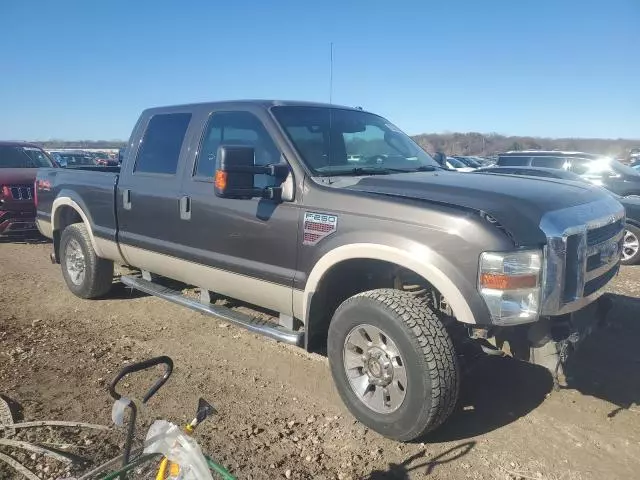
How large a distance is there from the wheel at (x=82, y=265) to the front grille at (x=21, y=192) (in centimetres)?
390

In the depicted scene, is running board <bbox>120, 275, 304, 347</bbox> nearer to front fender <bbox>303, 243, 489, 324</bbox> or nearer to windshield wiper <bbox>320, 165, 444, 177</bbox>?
front fender <bbox>303, 243, 489, 324</bbox>

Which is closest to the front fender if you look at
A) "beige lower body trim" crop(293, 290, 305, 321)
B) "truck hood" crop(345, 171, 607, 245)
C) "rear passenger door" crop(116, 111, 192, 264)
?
"truck hood" crop(345, 171, 607, 245)

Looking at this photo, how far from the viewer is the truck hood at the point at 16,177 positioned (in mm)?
8906

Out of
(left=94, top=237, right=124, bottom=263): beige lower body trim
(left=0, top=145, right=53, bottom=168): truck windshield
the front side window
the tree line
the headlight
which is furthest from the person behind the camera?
the tree line

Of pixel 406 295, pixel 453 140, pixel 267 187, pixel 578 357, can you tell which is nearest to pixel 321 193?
pixel 267 187

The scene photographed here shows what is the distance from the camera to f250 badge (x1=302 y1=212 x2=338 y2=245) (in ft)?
10.7

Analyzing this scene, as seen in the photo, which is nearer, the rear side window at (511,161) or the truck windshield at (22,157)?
the truck windshield at (22,157)

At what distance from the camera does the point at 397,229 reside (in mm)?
2957

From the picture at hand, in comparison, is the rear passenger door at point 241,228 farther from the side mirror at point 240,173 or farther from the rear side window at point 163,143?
the rear side window at point 163,143

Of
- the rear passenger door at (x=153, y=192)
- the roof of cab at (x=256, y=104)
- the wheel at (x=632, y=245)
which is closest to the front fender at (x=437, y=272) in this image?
the roof of cab at (x=256, y=104)

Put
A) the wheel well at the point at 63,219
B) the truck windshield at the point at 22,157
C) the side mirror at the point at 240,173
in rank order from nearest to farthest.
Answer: the side mirror at the point at 240,173, the wheel well at the point at 63,219, the truck windshield at the point at 22,157

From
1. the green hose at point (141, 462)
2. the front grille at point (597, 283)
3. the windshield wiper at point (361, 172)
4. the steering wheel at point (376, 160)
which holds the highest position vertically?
the steering wheel at point (376, 160)

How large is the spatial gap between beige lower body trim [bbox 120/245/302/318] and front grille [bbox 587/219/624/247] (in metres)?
1.81

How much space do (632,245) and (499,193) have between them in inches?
234
